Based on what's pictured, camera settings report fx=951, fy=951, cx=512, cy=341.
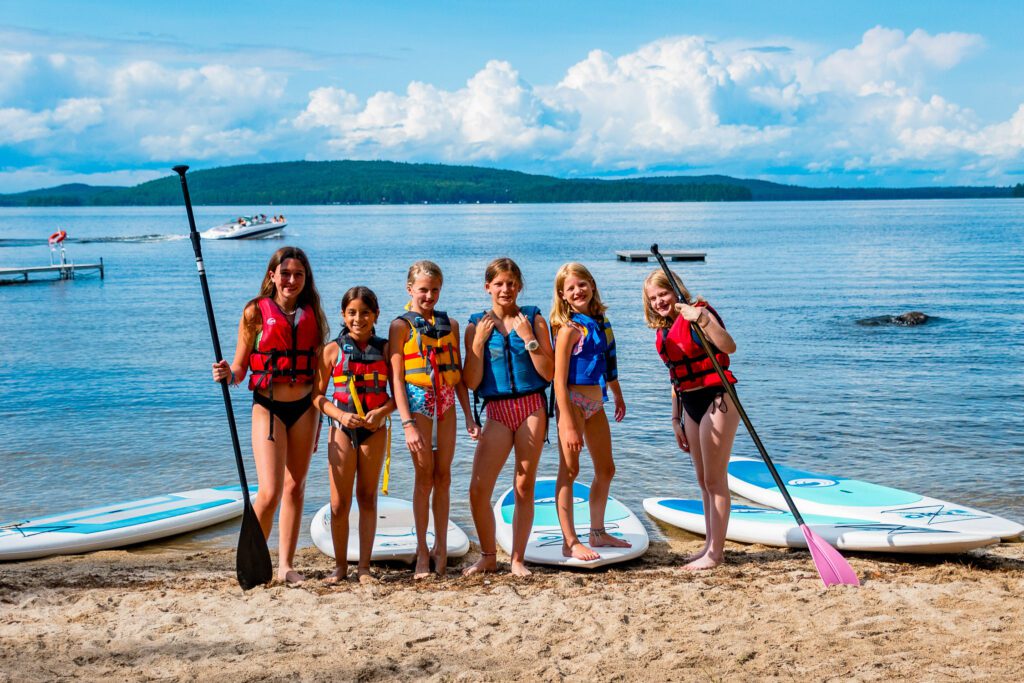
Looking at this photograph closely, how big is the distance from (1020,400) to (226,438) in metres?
11.0

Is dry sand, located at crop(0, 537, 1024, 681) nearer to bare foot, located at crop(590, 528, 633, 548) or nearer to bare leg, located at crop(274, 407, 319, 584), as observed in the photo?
bare leg, located at crop(274, 407, 319, 584)

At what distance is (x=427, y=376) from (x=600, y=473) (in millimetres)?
1397

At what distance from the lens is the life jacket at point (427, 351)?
5.48m

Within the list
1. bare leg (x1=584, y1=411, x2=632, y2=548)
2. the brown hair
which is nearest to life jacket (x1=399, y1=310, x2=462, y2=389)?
the brown hair

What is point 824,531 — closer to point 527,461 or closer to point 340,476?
point 527,461

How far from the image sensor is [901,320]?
76.9 feet

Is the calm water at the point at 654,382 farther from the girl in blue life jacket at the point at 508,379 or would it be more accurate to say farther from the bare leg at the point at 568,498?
the girl in blue life jacket at the point at 508,379

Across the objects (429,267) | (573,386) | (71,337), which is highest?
(429,267)

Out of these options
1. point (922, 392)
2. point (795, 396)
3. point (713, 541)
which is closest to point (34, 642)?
point (713, 541)

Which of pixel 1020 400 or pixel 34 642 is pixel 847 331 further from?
pixel 34 642

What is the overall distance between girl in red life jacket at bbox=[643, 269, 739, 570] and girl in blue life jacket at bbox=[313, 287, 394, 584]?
1.69 metres

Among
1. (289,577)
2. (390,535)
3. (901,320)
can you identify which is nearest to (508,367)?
(289,577)

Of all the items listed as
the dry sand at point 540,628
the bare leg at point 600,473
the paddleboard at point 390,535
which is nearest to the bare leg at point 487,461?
the dry sand at point 540,628

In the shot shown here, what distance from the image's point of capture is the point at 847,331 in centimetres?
2227
